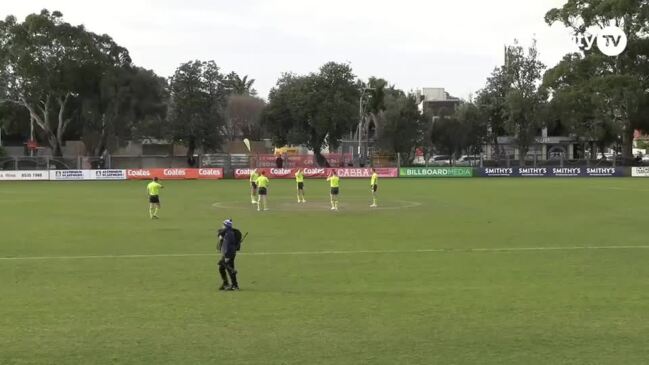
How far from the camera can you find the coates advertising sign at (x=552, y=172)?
69.6 metres

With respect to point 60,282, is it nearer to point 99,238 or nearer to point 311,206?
point 99,238

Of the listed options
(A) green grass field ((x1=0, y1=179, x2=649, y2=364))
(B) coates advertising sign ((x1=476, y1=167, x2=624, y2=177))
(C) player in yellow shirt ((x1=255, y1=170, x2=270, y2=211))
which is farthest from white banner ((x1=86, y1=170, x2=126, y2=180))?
(A) green grass field ((x1=0, y1=179, x2=649, y2=364))

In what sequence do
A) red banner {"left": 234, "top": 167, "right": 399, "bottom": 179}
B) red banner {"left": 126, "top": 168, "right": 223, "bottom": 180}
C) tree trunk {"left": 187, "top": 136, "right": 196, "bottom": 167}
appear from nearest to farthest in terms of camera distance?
red banner {"left": 126, "top": 168, "right": 223, "bottom": 180} < red banner {"left": 234, "top": 167, "right": 399, "bottom": 179} < tree trunk {"left": 187, "top": 136, "right": 196, "bottom": 167}

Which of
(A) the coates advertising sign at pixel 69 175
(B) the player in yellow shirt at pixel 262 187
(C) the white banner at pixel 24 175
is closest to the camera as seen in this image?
(B) the player in yellow shirt at pixel 262 187

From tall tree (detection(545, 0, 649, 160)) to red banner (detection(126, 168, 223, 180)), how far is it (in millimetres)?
A: 38583

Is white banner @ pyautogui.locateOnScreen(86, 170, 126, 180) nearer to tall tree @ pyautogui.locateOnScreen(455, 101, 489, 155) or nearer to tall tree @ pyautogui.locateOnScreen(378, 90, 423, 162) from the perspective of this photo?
tall tree @ pyautogui.locateOnScreen(378, 90, 423, 162)

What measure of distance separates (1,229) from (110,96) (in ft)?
161

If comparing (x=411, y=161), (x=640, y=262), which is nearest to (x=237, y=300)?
(x=640, y=262)

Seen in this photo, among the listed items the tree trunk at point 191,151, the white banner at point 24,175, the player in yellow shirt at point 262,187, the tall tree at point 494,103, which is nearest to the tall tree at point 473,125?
the tall tree at point 494,103

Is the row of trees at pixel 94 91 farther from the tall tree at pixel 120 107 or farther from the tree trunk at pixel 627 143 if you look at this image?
the tree trunk at pixel 627 143

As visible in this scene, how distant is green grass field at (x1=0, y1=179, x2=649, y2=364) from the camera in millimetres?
8742

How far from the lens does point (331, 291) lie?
13109mm

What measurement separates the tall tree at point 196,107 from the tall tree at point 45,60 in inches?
305

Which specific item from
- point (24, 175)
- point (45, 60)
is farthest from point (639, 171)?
point (45, 60)
